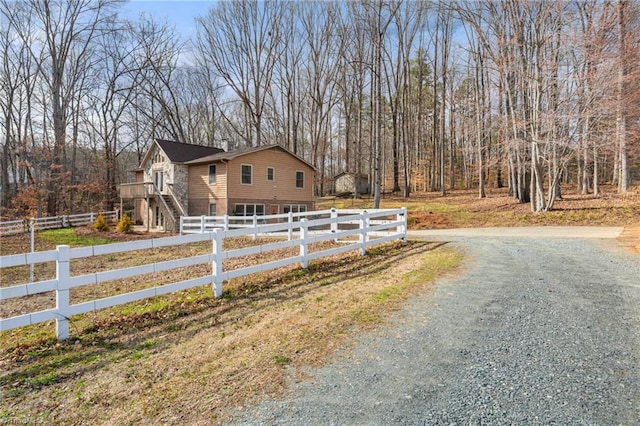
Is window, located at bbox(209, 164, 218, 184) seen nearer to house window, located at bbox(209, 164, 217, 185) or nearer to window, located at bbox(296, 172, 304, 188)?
house window, located at bbox(209, 164, 217, 185)

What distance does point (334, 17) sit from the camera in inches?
1226

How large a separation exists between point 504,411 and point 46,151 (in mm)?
32742

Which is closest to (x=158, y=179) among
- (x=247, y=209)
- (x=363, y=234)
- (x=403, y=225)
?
(x=247, y=209)

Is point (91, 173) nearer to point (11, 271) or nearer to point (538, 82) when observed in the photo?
point (11, 271)

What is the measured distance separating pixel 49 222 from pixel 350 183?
2462 centimetres

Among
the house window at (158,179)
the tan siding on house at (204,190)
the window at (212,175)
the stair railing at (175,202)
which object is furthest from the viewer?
the house window at (158,179)

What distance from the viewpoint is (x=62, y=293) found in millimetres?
3932

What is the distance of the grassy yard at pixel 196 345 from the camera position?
8.87 ft

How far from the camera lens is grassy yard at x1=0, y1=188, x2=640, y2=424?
2.71 m

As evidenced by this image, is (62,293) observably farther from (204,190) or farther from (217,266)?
(204,190)

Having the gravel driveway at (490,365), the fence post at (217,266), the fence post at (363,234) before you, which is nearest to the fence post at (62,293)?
the fence post at (217,266)

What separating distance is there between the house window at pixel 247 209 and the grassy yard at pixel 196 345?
14149mm

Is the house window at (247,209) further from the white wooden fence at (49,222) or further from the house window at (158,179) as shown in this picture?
the white wooden fence at (49,222)

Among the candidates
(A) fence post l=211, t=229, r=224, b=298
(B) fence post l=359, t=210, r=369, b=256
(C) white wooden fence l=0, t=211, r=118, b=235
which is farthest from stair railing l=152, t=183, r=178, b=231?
(A) fence post l=211, t=229, r=224, b=298
